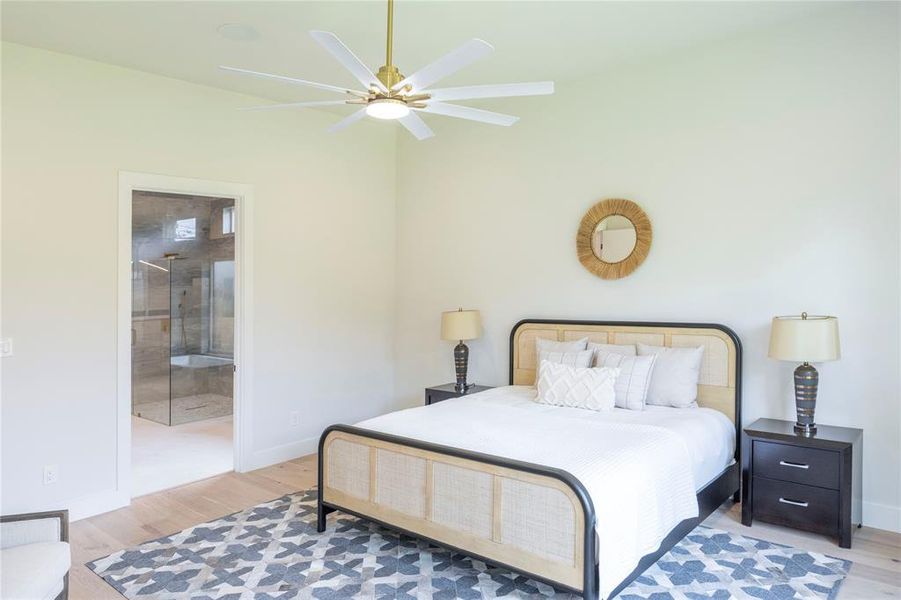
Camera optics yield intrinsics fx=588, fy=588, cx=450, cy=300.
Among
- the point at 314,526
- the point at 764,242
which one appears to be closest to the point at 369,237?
the point at 314,526

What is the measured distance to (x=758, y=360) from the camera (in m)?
3.83

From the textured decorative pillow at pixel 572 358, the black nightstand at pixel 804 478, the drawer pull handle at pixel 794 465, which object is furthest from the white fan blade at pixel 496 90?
the drawer pull handle at pixel 794 465

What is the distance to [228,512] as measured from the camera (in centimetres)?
379

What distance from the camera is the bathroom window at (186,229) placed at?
6.84m

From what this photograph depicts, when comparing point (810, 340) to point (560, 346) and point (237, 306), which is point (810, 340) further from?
point (237, 306)

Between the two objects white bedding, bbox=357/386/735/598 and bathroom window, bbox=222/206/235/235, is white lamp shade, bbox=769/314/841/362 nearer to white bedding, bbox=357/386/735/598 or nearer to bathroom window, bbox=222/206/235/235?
white bedding, bbox=357/386/735/598

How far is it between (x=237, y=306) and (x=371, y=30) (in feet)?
7.72

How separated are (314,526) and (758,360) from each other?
2989 mm

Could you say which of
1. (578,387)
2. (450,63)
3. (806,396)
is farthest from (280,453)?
(806,396)

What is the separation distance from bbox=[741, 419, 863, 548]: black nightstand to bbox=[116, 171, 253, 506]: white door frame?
359 centimetres

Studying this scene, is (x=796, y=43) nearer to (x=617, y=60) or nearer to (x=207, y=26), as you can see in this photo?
(x=617, y=60)

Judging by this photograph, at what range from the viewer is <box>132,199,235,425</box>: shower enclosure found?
6.70 metres

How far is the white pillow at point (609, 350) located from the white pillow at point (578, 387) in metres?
0.23

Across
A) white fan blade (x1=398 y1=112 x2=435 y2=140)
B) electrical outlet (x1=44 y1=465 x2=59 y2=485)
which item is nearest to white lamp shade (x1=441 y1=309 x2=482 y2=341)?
white fan blade (x1=398 y1=112 x2=435 y2=140)
